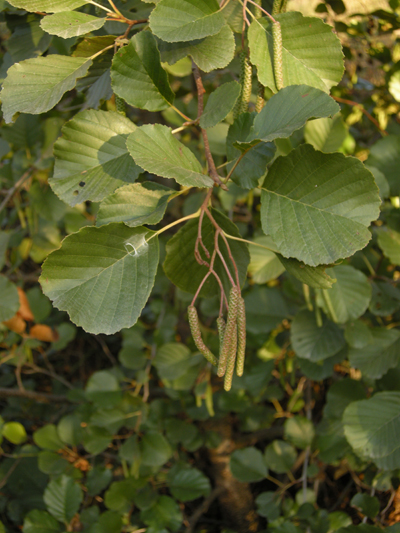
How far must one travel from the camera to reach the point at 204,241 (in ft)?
1.96

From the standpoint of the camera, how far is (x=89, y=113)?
561mm

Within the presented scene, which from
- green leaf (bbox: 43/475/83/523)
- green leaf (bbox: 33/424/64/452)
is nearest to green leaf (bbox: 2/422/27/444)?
green leaf (bbox: 33/424/64/452)

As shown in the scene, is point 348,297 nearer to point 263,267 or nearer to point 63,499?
point 263,267

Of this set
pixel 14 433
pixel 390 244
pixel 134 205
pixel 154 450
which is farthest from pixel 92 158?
pixel 14 433

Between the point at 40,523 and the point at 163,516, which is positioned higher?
the point at 40,523

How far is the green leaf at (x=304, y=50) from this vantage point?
1.75ft

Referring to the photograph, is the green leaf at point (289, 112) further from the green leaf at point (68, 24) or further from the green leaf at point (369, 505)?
the green leaf at point (369, 505)

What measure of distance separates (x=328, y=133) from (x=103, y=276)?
0.62 meters

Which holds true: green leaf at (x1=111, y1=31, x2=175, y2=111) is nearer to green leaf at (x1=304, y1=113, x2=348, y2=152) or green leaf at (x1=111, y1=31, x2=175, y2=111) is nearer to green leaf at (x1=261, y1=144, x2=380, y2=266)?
green leaf at (x1=261, y1=144, x2=380, y2=266)

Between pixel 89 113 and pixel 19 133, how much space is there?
2.07 ft

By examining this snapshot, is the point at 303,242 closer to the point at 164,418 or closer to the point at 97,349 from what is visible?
the point at 164,418

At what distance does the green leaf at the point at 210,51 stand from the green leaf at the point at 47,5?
0.44 ft

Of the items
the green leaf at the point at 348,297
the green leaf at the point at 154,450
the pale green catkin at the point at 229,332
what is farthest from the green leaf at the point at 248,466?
the pale green catkin at the point at 229,332

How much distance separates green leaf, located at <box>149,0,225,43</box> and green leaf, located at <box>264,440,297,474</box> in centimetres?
105
